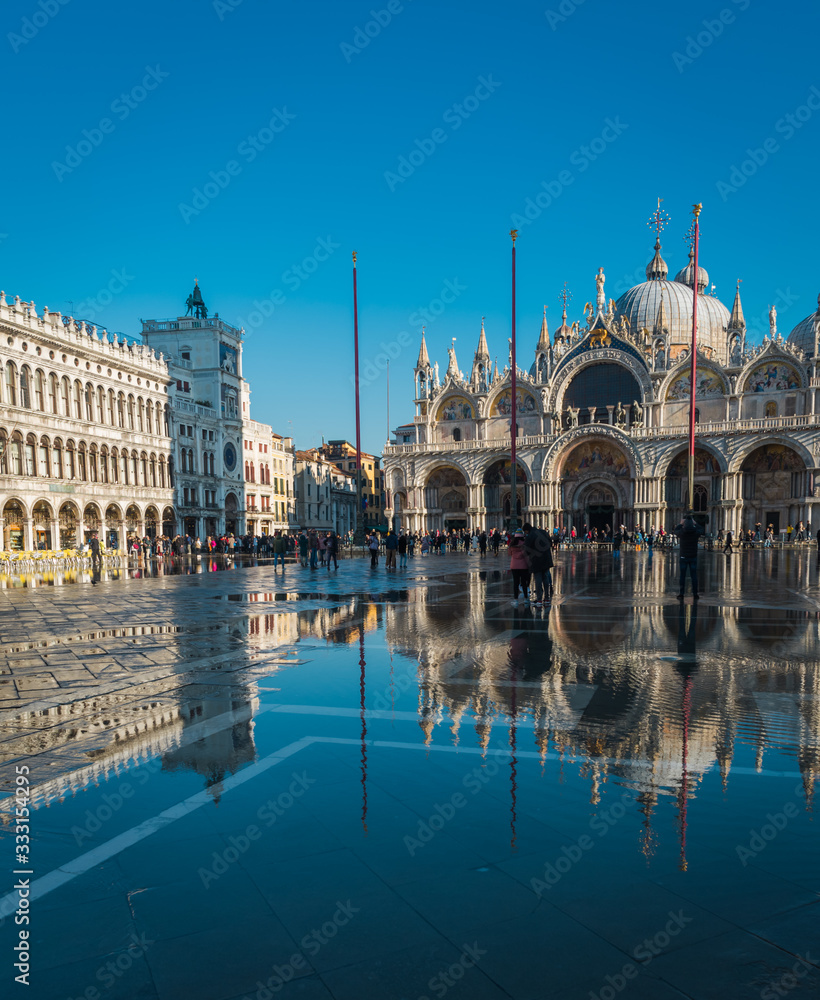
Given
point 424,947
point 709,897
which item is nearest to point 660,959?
point 709,897

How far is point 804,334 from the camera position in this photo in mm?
57188

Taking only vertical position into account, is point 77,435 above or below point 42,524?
above

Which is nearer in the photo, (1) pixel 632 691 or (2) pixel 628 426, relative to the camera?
(1) pixel 632 691

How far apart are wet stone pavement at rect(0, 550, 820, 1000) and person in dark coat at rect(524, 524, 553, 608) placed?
5118 mm

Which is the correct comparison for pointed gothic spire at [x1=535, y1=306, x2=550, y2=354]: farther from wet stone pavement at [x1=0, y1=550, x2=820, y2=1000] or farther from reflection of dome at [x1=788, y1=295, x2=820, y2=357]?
wet stone pavement at [x1=0, y1=550, x2=820, y2=1000]

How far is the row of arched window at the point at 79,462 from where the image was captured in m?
38.9

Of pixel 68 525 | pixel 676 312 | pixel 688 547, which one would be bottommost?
pixel 68 525

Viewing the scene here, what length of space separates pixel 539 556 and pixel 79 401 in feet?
130

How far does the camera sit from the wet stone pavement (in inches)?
109

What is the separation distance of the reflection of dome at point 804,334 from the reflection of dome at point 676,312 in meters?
5.38

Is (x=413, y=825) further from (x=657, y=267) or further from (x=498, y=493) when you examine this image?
(x=657, y=267)

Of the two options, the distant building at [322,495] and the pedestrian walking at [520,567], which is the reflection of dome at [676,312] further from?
the pedestrian walking at [520,567]

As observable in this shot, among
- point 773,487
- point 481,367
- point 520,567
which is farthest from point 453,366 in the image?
point 520,567

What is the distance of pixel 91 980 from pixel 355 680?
4.87 meters
